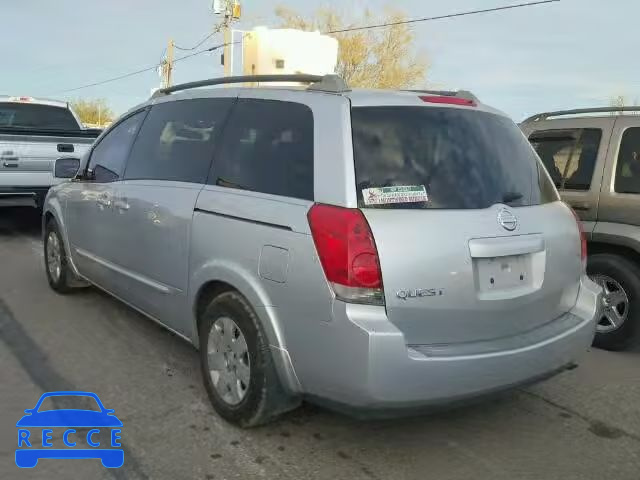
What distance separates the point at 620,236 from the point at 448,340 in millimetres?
2554

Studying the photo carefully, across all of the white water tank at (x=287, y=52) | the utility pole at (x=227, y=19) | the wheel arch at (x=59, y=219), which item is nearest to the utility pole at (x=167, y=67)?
the utility pole at (x=227, y=19)

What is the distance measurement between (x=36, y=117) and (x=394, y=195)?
9.38 meters

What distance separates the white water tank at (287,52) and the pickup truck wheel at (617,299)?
12.7 meters

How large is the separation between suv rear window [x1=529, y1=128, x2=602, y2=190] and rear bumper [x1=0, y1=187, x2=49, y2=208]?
658 centimetres

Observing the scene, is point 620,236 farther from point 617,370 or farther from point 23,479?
point 23,479

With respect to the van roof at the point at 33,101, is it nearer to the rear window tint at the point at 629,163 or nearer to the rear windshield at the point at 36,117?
the rear windshield at the point at 36,117

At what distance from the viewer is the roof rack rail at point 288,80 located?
124 inches

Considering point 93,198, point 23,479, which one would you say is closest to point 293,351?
point 23,479

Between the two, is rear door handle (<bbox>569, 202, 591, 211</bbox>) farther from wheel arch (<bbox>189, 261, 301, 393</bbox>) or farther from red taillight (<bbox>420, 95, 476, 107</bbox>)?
wheel arch (<bbox>189, 261, 301, 393</bbox>)

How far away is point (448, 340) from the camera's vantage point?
2.78m

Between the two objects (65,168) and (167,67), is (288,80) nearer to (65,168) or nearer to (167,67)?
(65,168)

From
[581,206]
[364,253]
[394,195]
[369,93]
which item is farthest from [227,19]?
[364,253]

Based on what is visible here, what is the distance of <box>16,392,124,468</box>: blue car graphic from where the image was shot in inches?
118

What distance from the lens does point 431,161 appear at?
292cm
